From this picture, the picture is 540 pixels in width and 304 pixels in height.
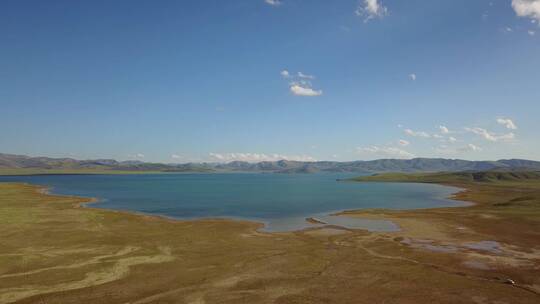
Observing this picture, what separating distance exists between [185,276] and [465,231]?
166 ft

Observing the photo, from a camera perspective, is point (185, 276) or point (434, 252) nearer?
point (185, 276)

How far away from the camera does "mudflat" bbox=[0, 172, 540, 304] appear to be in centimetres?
2842

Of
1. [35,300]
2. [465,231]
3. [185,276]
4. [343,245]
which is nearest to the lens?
[35,300]

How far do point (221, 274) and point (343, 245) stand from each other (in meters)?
20.8

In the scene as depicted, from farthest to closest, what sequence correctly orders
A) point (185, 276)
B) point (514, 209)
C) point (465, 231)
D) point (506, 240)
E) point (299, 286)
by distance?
point (514, 209), point (465, 231), point (506, 240), point (185, 276), point (299, 286)

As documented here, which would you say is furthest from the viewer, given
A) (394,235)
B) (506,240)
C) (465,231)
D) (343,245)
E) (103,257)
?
(465,231)

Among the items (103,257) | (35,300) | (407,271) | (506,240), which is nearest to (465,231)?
(506,240)

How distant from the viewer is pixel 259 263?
124 feet

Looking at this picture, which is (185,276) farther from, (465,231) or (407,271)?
(465,231)

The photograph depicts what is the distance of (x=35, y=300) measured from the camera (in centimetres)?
2658

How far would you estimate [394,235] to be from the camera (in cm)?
5531

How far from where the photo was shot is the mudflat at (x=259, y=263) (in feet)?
93.2

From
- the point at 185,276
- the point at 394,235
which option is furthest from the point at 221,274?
the point at 394,235

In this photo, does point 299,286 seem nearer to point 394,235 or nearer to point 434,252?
point 434,252
